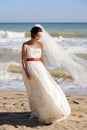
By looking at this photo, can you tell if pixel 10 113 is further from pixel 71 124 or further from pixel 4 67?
pixel 4 67

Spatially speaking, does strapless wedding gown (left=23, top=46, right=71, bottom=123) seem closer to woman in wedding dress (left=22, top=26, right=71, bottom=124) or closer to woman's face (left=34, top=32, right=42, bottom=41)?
woman in wedding dress (left=22, top=26, right=71, bottom=124)

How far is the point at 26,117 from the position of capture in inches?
283

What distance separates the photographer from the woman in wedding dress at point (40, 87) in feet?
21.6

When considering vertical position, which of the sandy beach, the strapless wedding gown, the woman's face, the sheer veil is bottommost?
the sandy beach

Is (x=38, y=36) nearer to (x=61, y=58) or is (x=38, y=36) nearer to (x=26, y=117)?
(x=61, y=58)

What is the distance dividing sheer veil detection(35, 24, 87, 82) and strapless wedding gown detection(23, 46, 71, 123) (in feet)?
1.22

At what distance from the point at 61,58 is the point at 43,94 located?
894 mm

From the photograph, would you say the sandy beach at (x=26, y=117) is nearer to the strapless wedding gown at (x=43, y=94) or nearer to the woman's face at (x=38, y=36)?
the strapless wedding gown at (x=43, y=94)

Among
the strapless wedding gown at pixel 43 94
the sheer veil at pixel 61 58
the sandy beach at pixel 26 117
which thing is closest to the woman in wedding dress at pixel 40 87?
the strapless wedding gown at pixel 43 94

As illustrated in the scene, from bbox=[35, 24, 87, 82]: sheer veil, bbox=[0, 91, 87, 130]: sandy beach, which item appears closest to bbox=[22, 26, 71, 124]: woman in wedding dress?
bbox=[0, 91, 87, 130]: sandy beach

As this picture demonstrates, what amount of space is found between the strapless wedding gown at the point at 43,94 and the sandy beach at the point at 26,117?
0.56 feet

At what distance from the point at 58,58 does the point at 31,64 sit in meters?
0.64

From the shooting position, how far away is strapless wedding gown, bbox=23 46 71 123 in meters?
6.56

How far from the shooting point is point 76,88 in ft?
37.2
